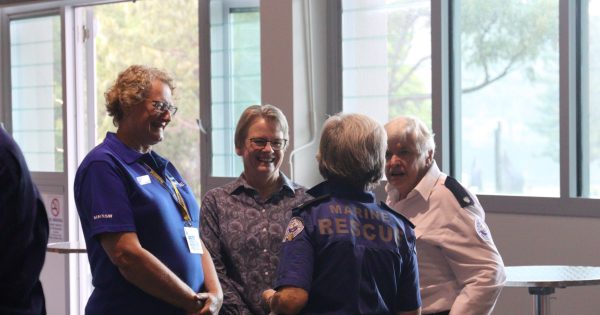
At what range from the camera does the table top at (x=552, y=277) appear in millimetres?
3062

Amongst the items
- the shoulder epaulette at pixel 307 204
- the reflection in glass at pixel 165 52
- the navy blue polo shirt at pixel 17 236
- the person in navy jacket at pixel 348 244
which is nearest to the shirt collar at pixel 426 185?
the person in navy jacket at pixel 348 244

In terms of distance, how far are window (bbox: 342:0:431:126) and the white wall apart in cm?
78

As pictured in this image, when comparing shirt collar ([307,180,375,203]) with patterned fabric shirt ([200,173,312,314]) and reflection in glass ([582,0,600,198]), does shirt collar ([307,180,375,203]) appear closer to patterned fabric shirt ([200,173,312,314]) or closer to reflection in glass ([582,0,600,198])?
patterned fabric shirt ([200,173,312,314])

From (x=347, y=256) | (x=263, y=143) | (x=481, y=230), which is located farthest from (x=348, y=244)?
(x=263, y=143)

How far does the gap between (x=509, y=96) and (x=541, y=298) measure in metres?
1.49

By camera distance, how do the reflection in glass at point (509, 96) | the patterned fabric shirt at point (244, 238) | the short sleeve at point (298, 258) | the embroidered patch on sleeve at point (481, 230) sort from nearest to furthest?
the short sleeve at point (298, 258)
the embroidered patch on sleeve at point (481, 230)
the patterned fabric shirt at point (244, 238)
the reflection in glass at point (509, 96)

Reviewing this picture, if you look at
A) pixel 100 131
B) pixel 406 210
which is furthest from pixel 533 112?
pixel 100 131

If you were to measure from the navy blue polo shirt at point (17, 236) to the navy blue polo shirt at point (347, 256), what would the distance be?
58 cm

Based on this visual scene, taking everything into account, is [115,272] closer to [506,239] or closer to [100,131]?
[506,239]

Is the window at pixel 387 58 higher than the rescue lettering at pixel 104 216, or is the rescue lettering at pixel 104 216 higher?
the window at pixel 387 58

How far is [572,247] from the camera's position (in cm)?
417

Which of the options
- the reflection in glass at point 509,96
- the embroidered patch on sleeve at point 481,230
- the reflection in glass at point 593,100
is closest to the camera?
the embroidered patch on sleeve at point 481,230

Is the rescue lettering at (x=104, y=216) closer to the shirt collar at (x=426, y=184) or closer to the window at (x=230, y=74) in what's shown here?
the shirt collar at (x=426, y=184)

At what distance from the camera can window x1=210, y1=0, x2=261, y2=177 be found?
17.9ft
